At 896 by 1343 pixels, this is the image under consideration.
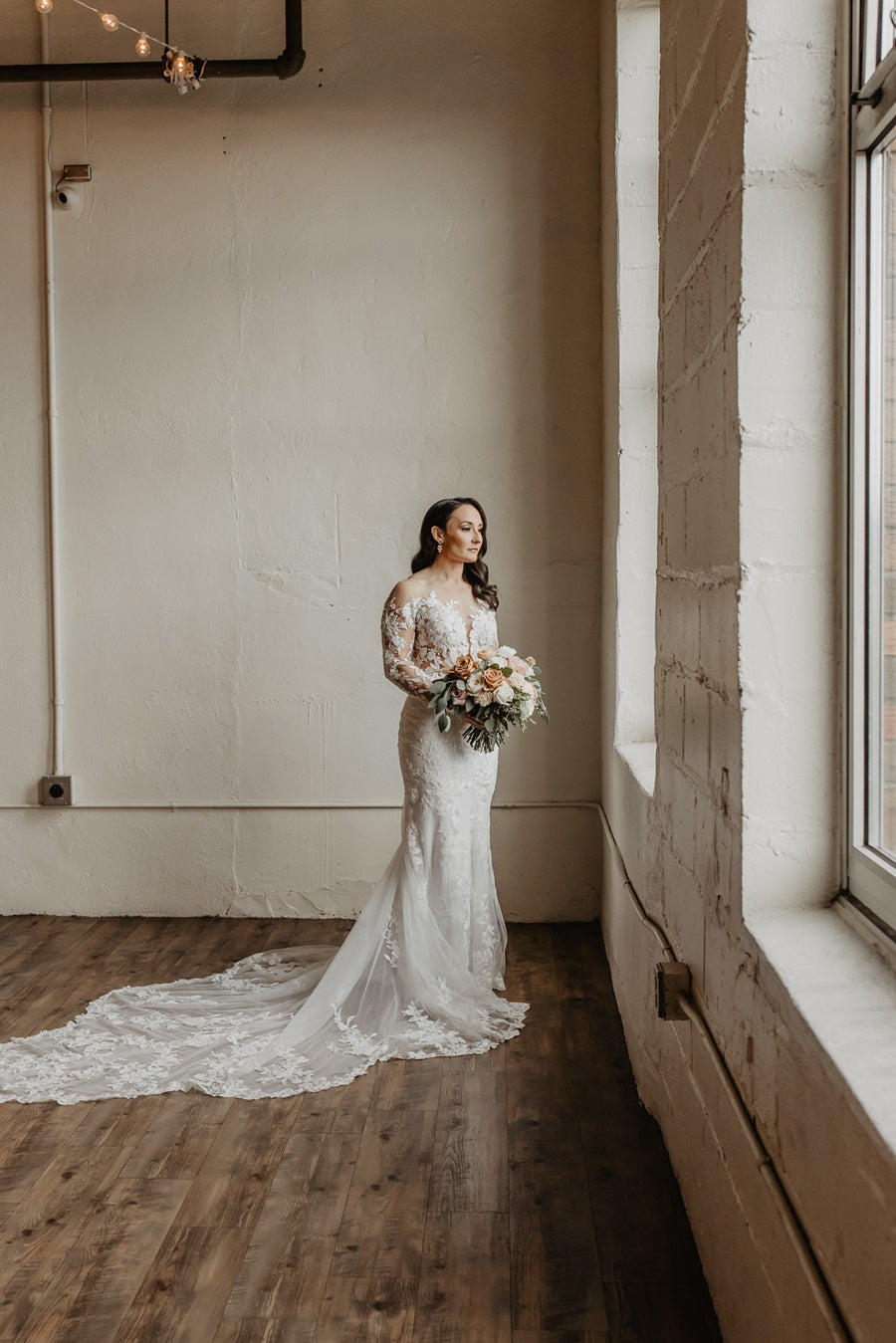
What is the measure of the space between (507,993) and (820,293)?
2992mm

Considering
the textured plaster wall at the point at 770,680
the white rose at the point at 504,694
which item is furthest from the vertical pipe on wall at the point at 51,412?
the textured plaster wall at the point at 770,680

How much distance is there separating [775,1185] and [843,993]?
0.34 meters

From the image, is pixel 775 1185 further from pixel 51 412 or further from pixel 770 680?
pixel 51 412

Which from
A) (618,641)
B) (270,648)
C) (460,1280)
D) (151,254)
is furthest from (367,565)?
(460,1280)

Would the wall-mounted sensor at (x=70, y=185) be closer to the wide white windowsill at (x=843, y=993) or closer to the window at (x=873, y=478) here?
the window at (x=873, y=478)

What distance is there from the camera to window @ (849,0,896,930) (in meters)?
1.81

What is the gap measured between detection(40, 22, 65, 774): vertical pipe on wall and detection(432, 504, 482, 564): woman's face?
6.71ft

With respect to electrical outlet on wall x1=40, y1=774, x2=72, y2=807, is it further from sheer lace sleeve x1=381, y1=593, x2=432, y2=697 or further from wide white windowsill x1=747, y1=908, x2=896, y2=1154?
wide white windowsill x1=747, y1=908, x2=896, y2=1154

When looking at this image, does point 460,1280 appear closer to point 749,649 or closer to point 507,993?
point 749,649

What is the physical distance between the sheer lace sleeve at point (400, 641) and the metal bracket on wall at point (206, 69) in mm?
2475

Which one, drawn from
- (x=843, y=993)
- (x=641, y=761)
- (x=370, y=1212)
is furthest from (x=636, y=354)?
(x=843, y=993)

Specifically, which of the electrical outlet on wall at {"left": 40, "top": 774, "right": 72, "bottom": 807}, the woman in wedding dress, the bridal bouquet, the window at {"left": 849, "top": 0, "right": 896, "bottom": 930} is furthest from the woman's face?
the window at {"left": 849, "top": 0, "right": 896, "bottom": 930}

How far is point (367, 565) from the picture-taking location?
5.33 m

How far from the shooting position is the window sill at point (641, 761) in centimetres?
352
